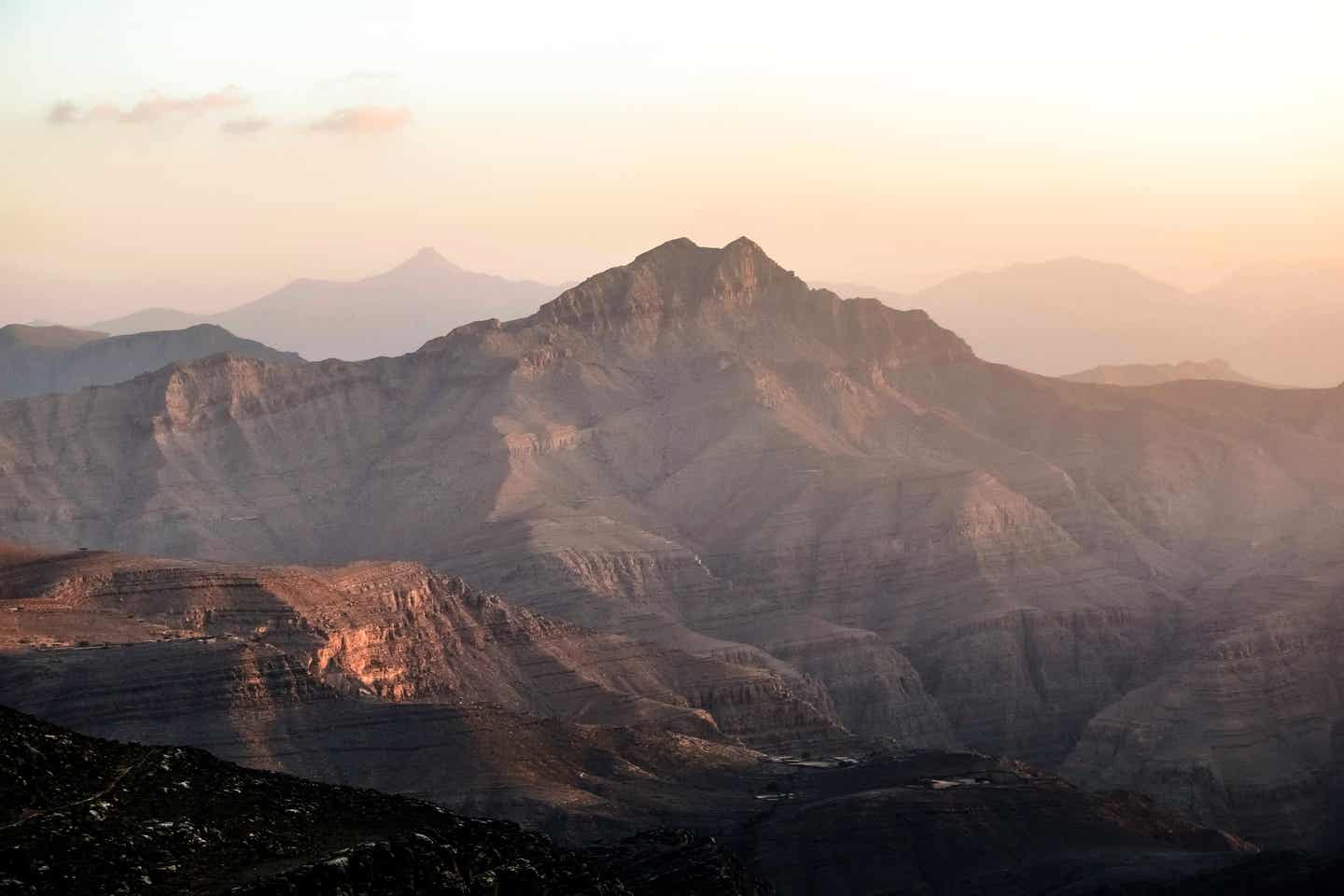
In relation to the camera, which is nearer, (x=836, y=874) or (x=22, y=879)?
(x=22, y=879)

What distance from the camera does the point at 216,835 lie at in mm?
53500

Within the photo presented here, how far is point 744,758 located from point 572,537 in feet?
207

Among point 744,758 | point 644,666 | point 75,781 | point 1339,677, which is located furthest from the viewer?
point 1339,677

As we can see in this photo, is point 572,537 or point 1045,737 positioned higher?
point 572,537

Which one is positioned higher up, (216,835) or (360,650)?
(216,835)

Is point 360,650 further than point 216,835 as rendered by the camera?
Yes

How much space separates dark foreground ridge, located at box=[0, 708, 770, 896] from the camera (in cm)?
4903

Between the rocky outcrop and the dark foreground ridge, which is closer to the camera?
the dark foreground ridge

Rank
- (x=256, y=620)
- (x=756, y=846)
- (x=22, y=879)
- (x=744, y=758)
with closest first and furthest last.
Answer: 1. (x=22, y=879)
2. (x=756, y=846)
3. (x=256, y=620)
4. (x=744, y=758)

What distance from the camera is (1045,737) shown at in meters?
182

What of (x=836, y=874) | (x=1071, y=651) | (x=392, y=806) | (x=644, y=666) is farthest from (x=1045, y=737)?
(x=392, y=806)

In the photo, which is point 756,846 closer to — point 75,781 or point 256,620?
point 256,620

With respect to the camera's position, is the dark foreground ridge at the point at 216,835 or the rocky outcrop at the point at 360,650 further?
the rocky outcrop at the point at 360,650

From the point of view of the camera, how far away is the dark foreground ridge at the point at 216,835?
161ft
